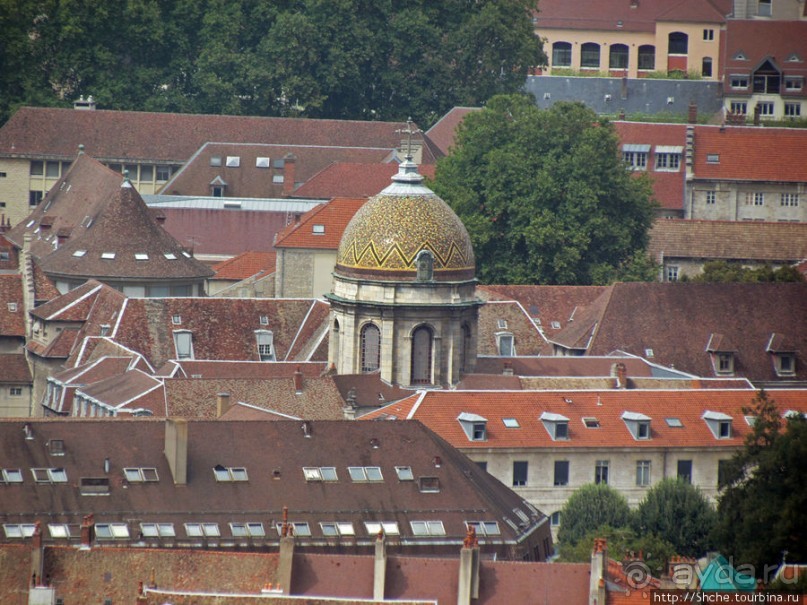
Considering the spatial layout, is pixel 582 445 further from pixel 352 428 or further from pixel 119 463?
pixel 119 463

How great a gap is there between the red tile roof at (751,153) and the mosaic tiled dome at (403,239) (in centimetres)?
5087

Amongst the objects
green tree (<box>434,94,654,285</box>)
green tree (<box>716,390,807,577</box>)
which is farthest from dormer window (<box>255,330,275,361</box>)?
green tree (<box>716,390,807,577</box>)

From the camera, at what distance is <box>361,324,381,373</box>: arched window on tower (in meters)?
131

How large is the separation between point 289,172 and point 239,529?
241 feet

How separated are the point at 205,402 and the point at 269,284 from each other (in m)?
28.1

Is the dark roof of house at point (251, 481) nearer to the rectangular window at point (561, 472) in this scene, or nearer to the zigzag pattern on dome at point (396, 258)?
the rectangular window at point (561, 472)

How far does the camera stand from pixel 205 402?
124 metres

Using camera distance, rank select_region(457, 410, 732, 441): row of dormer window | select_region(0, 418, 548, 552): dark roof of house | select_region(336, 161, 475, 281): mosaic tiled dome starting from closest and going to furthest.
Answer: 1. select_region(0, 418, 548, 552): dark roof of house
2. select_region(457, 410, 732, 441): row of dormer window
3. select_region(336, 161, 475, 281): mosaic tiled dome

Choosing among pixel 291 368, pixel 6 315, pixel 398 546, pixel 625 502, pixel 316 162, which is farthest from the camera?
pixel 316 162

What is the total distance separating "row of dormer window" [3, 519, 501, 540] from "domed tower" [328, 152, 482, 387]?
24.4 meters

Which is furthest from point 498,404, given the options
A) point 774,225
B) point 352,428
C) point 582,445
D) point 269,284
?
point 774,225

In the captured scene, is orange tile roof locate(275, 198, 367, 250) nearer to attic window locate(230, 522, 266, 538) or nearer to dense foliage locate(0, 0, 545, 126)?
dense foliage locate(0, 0, 545, 126)

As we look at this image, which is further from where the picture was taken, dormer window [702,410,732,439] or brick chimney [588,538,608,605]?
dormer window [702,410,732,439]

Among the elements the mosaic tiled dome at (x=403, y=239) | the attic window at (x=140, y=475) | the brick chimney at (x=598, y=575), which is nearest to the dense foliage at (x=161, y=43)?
the mosaic tiled dome at (x=403, y=239)
